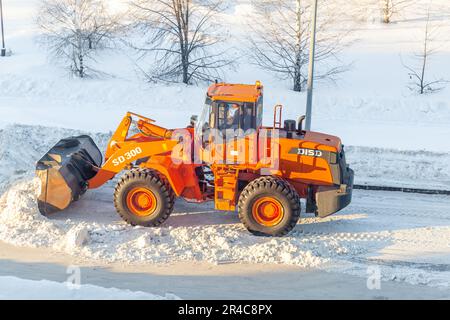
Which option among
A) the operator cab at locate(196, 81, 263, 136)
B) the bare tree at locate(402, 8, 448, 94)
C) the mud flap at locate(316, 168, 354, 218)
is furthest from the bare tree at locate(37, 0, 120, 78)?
the mud flap at locate(316, 168, 354, 218)

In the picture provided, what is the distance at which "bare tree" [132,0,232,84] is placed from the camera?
22.3 meters

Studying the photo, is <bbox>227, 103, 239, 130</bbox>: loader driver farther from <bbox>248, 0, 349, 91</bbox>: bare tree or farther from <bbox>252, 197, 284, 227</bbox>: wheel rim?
<bbox>248, 0, 349, 91</bbox>: bare tree

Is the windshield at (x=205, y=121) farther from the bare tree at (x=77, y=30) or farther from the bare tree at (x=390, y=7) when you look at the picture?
the bare tree at (x=390, y=7)

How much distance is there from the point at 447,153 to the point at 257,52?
1057cm

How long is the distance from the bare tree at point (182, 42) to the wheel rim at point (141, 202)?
1222 cm

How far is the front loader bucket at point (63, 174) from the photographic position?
1098cm

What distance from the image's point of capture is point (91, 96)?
22047 mm

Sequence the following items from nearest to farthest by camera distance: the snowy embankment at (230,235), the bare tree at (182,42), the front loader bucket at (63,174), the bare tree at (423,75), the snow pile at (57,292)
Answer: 1. the snow pile at (57,292)
2. the snowy embankment at (230,235)
3. the front loader bucket at (63,174)
4. the bare tree at (182,42)
5. the bare tree at (423,75)

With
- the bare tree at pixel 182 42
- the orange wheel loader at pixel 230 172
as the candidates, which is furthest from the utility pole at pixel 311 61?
the bare tree at pixel 182 42

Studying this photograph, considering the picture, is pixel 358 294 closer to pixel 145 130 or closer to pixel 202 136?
pixel 202 136

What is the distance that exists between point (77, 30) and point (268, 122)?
8.92 meters

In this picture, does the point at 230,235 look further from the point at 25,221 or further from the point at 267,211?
the point at 25,221
